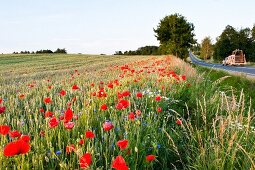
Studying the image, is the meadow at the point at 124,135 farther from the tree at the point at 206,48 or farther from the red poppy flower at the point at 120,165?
the tree at the point at 206,48

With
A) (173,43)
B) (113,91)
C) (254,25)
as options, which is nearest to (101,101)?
(113,91)

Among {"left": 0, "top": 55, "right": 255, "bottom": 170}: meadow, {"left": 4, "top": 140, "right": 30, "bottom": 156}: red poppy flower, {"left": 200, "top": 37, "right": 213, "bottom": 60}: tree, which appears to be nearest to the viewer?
{"left": 4, "top": 140, "right": 30, "bottom": 156}: red poppy flower

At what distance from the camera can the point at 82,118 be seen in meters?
4.05

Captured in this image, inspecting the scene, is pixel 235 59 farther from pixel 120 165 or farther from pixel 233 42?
pixel 120 165

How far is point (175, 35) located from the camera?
192 ft

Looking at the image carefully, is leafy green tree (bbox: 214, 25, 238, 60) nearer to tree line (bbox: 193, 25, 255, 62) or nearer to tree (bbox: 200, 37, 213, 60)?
tree line (bbox: 193, 25, 255, 62)

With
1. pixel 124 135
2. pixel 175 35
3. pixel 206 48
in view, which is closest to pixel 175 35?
pixel 175 35

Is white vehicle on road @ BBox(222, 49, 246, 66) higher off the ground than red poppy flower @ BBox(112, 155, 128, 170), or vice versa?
red poppy flower @ BBox(112, 155, 128, 170)

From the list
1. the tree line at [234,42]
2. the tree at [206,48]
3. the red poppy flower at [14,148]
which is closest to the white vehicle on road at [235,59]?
the tree line at [234,42]

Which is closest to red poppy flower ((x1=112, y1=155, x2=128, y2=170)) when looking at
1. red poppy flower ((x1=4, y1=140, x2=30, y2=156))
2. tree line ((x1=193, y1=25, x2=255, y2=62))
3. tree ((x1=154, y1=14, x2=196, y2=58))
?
red poppy flower ((x1=4, y1=140, x2=30, y2=156))

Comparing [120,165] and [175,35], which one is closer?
[120,165]

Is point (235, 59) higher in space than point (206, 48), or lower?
lower

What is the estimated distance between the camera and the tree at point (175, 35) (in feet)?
189

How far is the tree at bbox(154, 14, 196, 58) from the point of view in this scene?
57594 mm
